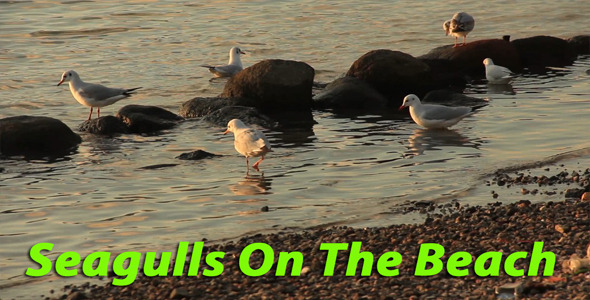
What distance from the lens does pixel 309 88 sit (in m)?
17.8

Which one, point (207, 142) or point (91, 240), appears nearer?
point (91, 240)

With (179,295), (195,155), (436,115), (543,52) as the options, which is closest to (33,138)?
(195,155)

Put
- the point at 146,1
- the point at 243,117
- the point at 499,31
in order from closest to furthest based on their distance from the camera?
the point at 243,117 → the point at 499,31 → the point at 146,1

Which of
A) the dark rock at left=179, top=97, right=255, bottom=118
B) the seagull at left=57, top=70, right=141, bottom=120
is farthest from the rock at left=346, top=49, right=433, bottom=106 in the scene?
the seagull at left=57, top=70, right=141, bottom=120

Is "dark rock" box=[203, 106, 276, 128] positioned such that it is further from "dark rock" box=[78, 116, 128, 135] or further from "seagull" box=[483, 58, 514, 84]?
"seagull" box=[483, 58, 514, 84]

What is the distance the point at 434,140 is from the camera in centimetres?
1504

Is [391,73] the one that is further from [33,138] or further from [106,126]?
[33,138]

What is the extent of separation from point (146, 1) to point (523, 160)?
22417 mm

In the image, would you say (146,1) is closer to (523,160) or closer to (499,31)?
(499,31)

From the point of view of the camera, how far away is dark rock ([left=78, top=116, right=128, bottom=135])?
16.2 m

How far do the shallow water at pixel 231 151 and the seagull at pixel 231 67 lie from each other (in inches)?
16.7

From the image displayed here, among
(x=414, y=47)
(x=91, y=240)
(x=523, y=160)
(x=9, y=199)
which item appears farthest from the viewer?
(x=414, y=47)

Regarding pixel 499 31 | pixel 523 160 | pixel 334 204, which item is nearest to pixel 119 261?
pixel 334 204

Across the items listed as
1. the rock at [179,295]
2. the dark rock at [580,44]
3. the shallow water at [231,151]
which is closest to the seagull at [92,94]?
the shallow water at [231,151]
